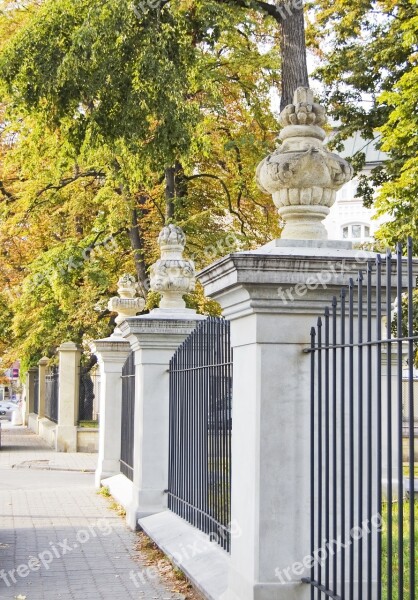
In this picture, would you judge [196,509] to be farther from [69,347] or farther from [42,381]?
[42,381]

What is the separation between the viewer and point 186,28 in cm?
1759

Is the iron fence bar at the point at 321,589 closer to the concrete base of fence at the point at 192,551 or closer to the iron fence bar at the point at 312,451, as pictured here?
the iron fence bar at the point at 312,451

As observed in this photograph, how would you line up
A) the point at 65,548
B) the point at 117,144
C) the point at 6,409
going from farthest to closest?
the point at 6,409 → the point at 117,144 → the point at 65,548

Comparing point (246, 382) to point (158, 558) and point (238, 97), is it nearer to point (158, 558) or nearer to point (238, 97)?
point (158, 558)

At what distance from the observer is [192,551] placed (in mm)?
7918

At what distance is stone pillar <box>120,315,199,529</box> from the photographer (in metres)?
10.4

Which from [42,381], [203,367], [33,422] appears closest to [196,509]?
[203,367]

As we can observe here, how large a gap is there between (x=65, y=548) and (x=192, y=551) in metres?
2.14

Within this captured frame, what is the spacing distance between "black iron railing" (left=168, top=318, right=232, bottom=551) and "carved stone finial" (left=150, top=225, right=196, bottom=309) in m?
1.18

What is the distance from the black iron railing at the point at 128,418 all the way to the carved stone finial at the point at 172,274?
4.03 ft

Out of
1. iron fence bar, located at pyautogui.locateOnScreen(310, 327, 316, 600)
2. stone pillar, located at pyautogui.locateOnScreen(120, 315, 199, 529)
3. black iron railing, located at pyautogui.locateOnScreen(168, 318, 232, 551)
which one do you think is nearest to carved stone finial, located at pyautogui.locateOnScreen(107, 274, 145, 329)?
stone pillar, located at pyautogui.locateOnScreen(120, 315, 199, 529)

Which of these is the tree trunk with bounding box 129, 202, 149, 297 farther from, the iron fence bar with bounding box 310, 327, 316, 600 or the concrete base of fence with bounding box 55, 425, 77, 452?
the iron fence bar with bounding box 310, 327, 316, 600

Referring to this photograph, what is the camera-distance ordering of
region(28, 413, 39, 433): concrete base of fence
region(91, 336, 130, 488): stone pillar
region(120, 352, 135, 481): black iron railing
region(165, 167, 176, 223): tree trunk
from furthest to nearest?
region(28, 413, 39, 433): concrete base of fence
region(165, 167, 176, 223): tree trunk
region(91, 336, 130, 488): stone pillar
region(120, 352, 135, 481): black iron railing

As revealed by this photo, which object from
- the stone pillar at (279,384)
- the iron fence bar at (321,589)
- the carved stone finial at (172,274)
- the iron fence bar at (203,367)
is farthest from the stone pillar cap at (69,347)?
the iron fence bar at (321,589)
